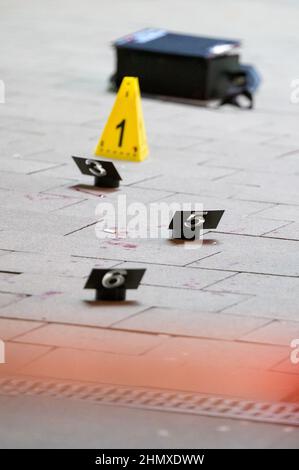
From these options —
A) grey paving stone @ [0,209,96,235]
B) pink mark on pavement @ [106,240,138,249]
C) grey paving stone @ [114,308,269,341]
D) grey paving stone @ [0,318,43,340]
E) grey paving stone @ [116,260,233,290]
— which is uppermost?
grey paving stone @ [0,209,96,235]

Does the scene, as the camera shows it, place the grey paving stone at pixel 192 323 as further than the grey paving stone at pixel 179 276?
No

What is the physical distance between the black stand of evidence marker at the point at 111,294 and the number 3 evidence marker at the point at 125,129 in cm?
467

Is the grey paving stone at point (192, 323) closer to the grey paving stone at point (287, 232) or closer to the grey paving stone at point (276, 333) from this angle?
the grey paving stone at point (276, 333)

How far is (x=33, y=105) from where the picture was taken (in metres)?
15.4

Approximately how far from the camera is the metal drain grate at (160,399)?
20.3 ft

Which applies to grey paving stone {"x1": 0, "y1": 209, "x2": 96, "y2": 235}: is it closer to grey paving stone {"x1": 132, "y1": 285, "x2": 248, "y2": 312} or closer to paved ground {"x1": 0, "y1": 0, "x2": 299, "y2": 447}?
paved ground {"x1": 0, "y1": 0, "x2": 299, "y2": 447}

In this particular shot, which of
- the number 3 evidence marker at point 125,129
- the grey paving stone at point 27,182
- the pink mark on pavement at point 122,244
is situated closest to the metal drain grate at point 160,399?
the pink mark on pavement at point 122,244

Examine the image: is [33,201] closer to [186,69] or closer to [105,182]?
[105,182]

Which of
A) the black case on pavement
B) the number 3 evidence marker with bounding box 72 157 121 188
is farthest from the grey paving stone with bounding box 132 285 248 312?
the black case on pavement

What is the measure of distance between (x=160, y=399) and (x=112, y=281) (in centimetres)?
170

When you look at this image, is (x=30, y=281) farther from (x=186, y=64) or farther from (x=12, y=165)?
(x=186, y=64)

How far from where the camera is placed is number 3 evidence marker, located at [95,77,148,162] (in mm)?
12422
